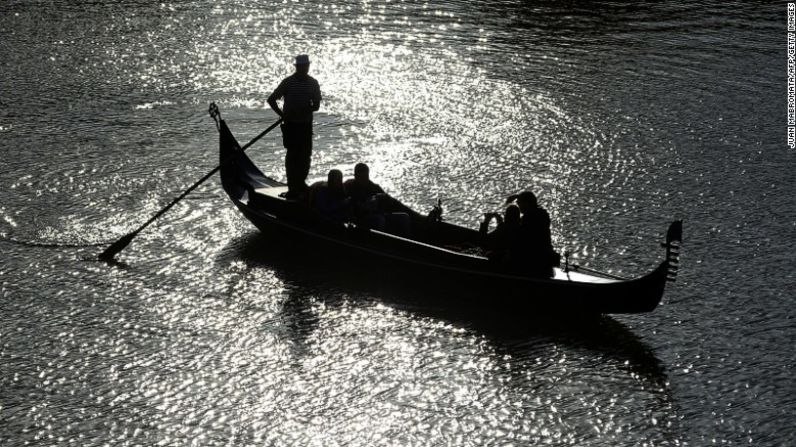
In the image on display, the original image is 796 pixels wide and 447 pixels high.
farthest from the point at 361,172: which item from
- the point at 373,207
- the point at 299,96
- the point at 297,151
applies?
the point at 299,96

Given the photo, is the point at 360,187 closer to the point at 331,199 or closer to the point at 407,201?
the point at 331,199

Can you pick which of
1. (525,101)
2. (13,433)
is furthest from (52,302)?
(525,101)

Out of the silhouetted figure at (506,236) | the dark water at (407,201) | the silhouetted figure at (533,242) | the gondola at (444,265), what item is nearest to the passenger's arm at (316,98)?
the gondola at (444,265)

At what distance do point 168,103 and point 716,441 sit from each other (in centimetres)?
1324

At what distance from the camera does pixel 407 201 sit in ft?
52.6

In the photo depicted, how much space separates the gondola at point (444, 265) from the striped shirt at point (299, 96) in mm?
1009

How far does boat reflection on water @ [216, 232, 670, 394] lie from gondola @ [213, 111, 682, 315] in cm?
11

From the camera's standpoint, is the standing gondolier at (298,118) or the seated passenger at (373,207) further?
the standing gondolier at (298,118)

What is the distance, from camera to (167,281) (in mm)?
13328

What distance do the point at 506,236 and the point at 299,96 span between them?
3.78 metres

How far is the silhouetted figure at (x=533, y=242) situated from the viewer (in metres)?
11.9

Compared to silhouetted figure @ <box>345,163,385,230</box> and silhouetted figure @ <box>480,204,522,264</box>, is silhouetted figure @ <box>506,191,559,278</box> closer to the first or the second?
silhouetted figure @ <box>480,204,522,264</box>

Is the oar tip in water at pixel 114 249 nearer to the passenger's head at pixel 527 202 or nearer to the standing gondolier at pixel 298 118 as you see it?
the standing gondolier at pixel 298 118

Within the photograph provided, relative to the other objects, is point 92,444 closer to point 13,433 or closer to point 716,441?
point 13,433
